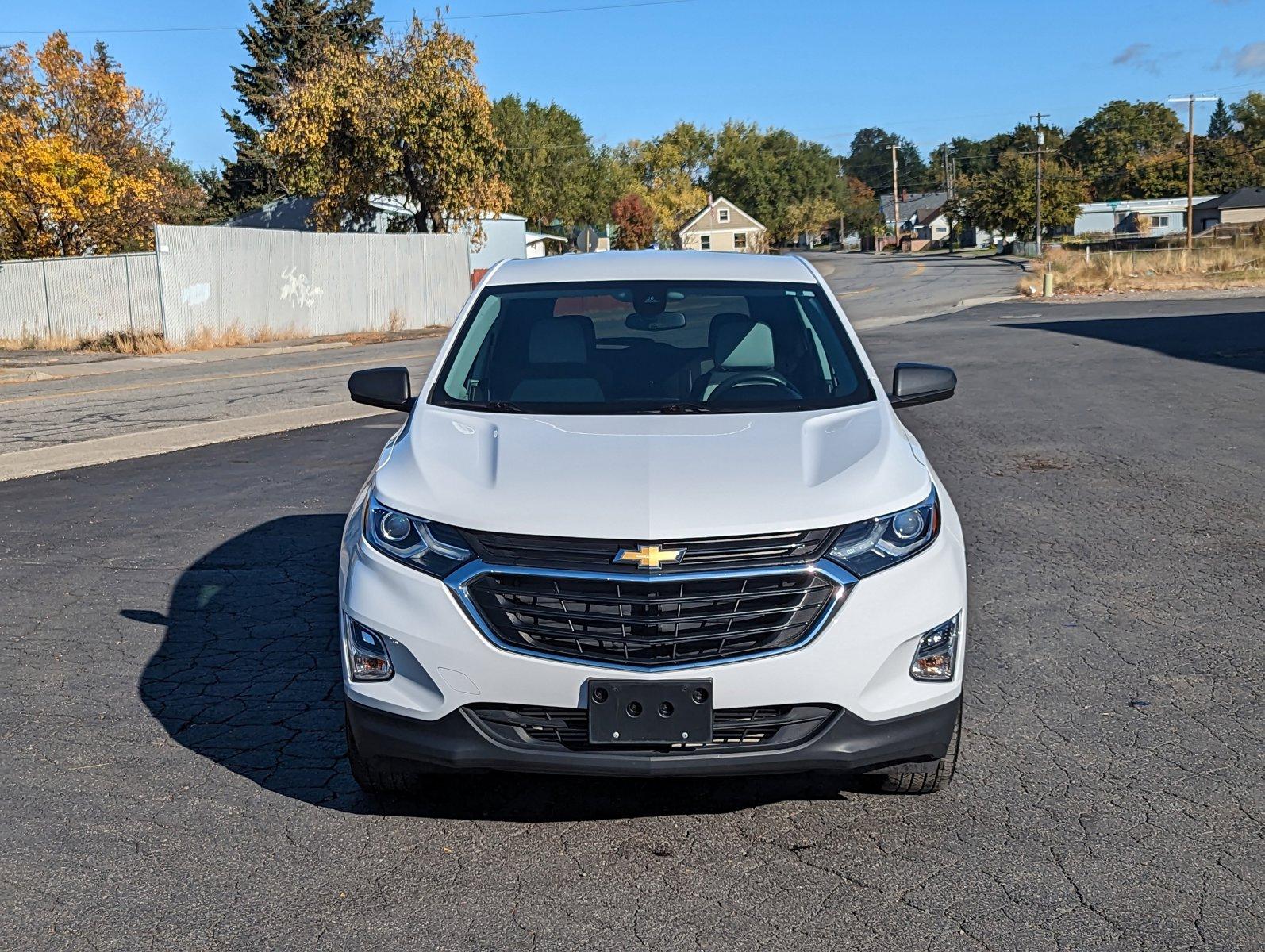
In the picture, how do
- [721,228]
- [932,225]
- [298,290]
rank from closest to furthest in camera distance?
[298,290], [721,228], [932,225]

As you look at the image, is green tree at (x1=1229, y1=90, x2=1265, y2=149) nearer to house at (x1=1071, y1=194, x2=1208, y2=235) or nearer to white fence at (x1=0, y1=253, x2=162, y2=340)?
house at (x1=1071, y1=194, x2=1208, y2=235)

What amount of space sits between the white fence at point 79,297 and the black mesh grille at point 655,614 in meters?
29.5

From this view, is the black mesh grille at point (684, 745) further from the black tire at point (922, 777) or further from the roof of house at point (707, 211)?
the roof of house at point (707, 211)

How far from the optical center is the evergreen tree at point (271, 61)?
57656 millimetres

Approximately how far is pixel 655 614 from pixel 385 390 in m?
1.97

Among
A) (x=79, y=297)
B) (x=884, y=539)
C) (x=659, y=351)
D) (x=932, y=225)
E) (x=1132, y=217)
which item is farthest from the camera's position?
(x=932, y=225)

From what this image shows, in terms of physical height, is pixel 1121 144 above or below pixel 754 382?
above

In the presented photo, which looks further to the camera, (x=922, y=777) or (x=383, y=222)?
(x=383, y=222)

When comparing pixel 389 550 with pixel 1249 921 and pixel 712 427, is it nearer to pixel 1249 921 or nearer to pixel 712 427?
pixel 712 427

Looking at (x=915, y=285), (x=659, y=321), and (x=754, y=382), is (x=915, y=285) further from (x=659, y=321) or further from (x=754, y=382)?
(x=754, y=382)

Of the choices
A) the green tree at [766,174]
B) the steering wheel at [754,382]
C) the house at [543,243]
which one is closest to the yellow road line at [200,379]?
the steering wheel at [754,382]

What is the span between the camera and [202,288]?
3156 centimetres

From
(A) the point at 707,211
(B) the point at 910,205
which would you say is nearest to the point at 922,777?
(A) the point at 707,211

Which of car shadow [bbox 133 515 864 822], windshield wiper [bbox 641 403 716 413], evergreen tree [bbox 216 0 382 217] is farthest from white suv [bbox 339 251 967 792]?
evergreen tree [bbox 216 0 382 217]
